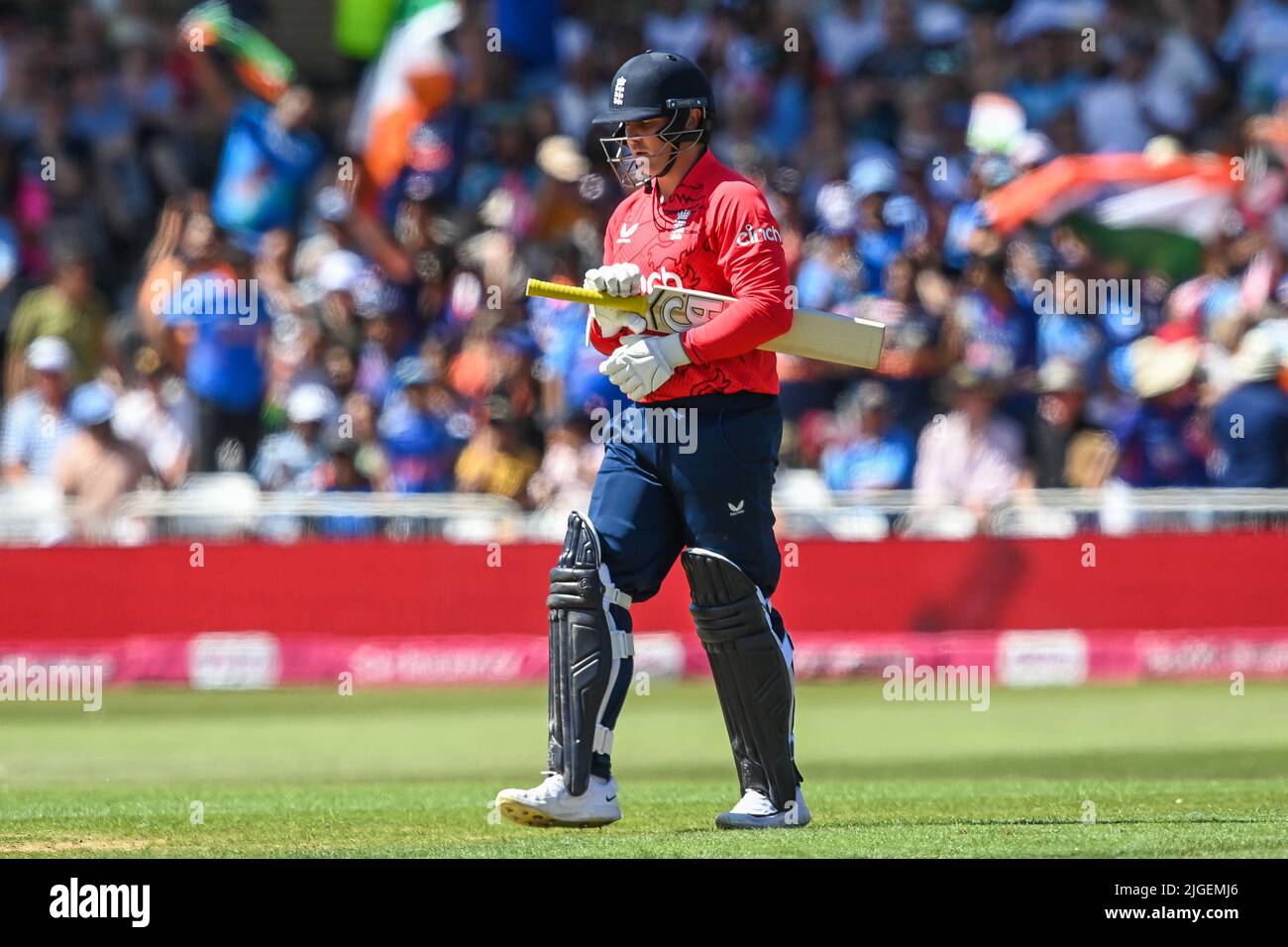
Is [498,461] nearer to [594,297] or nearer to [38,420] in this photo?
[38,420]

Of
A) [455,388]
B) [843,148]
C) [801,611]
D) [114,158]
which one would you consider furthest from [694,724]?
[114,158]

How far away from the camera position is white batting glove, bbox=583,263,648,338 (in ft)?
25.9

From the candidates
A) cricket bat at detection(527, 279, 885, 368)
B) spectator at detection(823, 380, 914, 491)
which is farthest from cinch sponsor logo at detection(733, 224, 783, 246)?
spectator at detection(823, 380, 914, 491)

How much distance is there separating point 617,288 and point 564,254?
9267 mm

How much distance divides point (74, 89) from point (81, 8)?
116 cm

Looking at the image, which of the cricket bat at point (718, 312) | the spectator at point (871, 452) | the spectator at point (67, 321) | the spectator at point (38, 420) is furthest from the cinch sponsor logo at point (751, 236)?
the spectator at point (67, 321)

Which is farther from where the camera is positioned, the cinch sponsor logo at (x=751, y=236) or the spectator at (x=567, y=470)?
the spectator at (x=567, y=470)

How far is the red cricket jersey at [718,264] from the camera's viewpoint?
25.7 feet

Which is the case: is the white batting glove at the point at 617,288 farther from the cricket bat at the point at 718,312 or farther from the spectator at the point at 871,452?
the spectator at the point at 871,452

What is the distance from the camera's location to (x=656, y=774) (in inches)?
449

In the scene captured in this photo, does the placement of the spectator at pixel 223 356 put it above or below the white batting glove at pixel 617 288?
above

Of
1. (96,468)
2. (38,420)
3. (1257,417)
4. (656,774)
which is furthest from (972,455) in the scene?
(38,420)

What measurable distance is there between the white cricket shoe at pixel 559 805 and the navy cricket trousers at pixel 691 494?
10 cm
